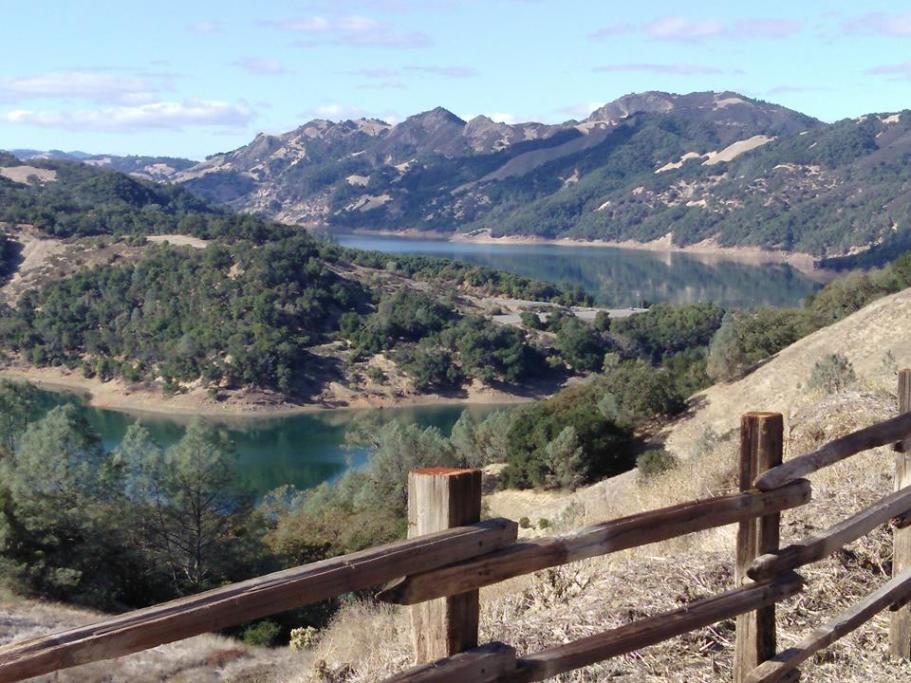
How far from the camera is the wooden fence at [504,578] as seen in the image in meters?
2.25

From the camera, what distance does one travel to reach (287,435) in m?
45.2

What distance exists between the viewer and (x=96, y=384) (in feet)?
185

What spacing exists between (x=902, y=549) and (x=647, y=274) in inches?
4333

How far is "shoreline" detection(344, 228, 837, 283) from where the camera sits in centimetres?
11682

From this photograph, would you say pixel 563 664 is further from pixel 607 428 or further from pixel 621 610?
pixel 607 428

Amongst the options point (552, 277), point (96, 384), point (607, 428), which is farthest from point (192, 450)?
point (552, 277)

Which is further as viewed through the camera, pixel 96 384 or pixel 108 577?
pixel 96 384

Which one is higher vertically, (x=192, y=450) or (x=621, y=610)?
(x=621, y=610)

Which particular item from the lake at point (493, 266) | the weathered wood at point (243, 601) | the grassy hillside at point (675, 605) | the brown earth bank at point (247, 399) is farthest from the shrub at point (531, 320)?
the weathered wood at point (243, 601)

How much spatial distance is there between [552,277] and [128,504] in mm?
93476

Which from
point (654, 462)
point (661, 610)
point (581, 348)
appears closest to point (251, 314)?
point (581, 348)

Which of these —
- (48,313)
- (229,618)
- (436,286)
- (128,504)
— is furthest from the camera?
(436,286)

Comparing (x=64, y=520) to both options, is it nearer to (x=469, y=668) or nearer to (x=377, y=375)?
(x=469, y=668)

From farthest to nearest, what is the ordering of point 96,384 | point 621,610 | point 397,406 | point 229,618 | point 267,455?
point 96,384 → point 397,406 → point 267,455 → point 621,610 → point 229,618
